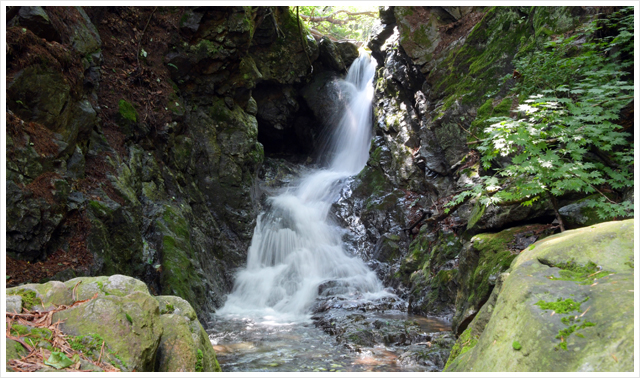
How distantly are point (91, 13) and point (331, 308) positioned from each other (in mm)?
8863

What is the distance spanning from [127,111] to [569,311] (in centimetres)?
872

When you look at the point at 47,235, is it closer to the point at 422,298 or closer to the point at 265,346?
the point at 265,346

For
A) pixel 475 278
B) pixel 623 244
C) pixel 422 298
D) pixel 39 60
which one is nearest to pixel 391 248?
pixel 422 298

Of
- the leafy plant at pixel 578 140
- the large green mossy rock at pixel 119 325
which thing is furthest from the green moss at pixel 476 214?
the large green mossy rock at pixel 119 325

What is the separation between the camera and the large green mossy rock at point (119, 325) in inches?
101

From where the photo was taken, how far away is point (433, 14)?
11.9 m

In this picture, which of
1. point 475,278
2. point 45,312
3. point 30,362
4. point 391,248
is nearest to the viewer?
point 30,362

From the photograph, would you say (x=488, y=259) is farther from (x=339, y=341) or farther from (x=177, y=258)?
(x=177, y=258)

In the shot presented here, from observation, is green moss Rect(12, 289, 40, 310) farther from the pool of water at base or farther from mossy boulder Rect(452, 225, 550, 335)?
mossy boulder Rect(452, 225, 550, 335)

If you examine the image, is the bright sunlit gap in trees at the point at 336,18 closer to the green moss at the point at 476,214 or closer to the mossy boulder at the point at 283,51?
the mossy boulder at the point at 283,51

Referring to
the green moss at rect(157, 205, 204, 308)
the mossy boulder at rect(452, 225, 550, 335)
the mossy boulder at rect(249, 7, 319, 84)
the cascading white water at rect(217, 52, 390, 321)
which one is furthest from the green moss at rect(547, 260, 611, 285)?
the mossy boulder at rect(249, 7, 319, 84)

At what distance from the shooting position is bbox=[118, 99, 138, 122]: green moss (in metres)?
8.15

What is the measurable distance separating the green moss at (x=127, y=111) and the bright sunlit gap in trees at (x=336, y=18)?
41.9 feet

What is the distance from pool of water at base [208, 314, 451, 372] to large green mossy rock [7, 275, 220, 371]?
6.79 feet
